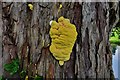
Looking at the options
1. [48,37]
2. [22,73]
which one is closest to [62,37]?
[48,37]

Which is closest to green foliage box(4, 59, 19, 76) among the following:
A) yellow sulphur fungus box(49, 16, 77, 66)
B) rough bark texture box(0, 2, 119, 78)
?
rough bark texture box(0, 2, 119, 78)

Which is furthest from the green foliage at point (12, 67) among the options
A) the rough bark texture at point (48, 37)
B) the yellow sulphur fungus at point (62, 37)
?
the yellow sulphur fungus at point (62, 37)

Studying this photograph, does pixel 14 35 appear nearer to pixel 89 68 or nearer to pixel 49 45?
pixel 49 45

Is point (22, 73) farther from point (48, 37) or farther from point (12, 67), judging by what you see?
point (48, 37)

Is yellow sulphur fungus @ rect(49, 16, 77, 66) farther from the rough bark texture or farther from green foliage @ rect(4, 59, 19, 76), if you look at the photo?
green foliage @ rect(4, 59, 19, 76)

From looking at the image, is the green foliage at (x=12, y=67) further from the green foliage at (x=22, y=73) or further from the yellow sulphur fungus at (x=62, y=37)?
the yellow sulphur fungus at (x=62, y=37)

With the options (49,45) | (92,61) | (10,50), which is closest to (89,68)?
(92,61)
